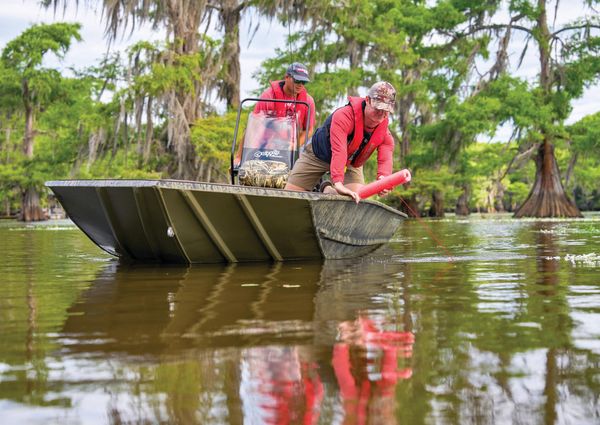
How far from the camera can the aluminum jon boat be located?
7.08m

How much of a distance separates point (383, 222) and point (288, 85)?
183cm

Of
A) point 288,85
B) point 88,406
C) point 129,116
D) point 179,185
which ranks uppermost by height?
point 129,116

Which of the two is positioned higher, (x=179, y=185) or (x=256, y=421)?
(x=179, y=185)

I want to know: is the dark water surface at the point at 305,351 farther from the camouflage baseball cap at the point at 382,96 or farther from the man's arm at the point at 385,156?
the man's arm at the point at 385,156

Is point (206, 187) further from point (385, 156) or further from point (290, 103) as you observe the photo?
point (290, 103)

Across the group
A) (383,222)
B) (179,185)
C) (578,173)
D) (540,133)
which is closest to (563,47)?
(540,133)

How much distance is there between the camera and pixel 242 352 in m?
3.07

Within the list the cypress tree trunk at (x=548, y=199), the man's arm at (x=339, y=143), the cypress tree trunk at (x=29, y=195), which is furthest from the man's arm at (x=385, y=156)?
the cypress tree trunk at (x=29, y=195)

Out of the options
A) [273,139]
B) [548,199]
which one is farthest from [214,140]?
[273,139]

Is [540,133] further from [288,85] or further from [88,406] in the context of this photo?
[88,406]

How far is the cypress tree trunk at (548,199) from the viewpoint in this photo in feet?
103

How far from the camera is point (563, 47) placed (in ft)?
112

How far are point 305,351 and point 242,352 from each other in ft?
0.76

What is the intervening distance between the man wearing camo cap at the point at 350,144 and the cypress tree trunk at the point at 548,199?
2416 centimetres
